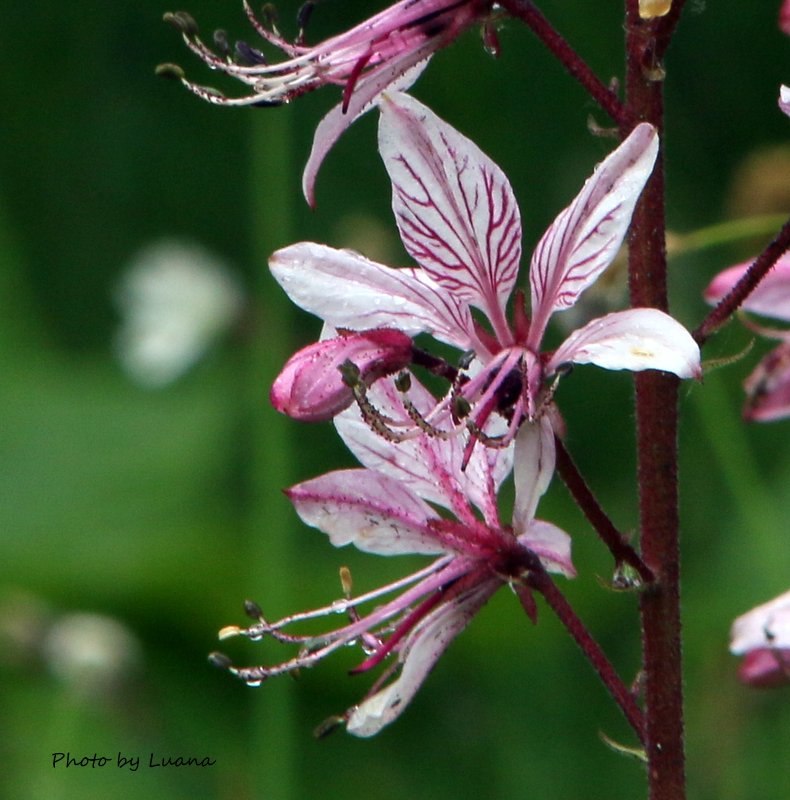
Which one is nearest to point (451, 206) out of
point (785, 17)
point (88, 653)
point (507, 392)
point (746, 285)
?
point (507, 392)

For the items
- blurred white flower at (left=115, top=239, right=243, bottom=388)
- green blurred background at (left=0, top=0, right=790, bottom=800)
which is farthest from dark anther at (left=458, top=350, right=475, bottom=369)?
blurred white flower at (left=115, top=239, right=243, bottom=388)

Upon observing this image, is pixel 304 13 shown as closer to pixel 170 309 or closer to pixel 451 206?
pixel 451 206

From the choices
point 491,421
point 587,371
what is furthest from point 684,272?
point 491,421

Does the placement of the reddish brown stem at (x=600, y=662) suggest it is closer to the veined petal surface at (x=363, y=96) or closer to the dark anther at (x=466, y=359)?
the dark anther at (x=466, y=359)

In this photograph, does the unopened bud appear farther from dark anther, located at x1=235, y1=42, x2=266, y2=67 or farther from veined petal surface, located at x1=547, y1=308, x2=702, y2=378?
dark anther, located at x1=235, y1=42, x2=266, y2=67

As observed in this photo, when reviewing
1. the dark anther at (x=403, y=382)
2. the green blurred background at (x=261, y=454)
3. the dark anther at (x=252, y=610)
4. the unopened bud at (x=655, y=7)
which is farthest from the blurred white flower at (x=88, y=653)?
the unopened bud at (x=655, y=7)

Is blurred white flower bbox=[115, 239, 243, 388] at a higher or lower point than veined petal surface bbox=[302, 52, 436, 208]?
higher
